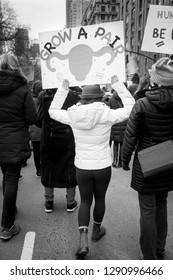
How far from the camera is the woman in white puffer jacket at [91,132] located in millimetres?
2812

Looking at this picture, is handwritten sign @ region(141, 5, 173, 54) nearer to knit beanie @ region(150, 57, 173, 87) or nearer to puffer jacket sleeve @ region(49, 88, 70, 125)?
knit beanie @ region(150, 57, 173, 87)

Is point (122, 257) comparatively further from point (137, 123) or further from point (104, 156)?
point (137, 123)

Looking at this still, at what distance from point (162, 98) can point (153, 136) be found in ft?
1.17

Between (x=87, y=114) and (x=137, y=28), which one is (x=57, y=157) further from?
(x=137, y=28)

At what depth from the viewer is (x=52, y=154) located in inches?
157

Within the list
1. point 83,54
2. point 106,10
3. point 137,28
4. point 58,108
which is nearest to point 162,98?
point 83,54

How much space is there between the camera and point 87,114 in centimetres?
277

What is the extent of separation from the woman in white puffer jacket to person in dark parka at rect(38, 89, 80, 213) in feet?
2.53

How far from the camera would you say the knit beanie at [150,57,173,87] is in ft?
8.25

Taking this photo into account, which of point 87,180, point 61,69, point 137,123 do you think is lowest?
point 87,180

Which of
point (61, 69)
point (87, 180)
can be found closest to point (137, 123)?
point (87, 180)
